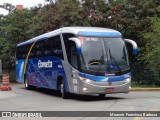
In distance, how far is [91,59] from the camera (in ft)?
55.5

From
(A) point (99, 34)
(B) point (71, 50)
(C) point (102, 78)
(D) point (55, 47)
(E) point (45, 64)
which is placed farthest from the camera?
(E) point (45, 64)

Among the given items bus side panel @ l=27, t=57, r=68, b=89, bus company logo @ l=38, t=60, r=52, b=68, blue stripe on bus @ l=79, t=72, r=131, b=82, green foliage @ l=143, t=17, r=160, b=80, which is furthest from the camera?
green foliage @ l=143, t=17, r=160, b=80

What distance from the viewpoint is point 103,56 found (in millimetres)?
17062

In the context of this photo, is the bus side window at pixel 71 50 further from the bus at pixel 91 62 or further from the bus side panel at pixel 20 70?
the bus side panel at pixel 20 70

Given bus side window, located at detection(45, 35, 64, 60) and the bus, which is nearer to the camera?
the bus

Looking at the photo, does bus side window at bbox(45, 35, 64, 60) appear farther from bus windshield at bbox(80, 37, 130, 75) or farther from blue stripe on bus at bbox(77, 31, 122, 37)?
bus windshield at bbox(80, 37, 130, 75)

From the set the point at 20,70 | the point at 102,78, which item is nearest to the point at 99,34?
the point at 102,78

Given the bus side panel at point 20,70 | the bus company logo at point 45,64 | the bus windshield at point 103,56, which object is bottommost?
the bus side panel at point 20,70

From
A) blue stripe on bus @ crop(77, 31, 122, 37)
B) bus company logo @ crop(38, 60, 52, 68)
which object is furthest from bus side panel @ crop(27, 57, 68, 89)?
→ blue stripe on bus @ crop(77, 31, 122, 37)

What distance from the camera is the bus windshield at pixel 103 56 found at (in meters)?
16.9

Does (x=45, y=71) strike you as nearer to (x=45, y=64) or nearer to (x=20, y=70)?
(x=45, y=64)

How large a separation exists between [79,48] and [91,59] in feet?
3.05

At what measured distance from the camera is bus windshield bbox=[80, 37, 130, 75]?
16891 mm

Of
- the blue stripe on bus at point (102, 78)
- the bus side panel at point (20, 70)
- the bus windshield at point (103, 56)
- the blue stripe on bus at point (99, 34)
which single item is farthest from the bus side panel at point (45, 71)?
the blue stripe on bus at point (99, 34)
